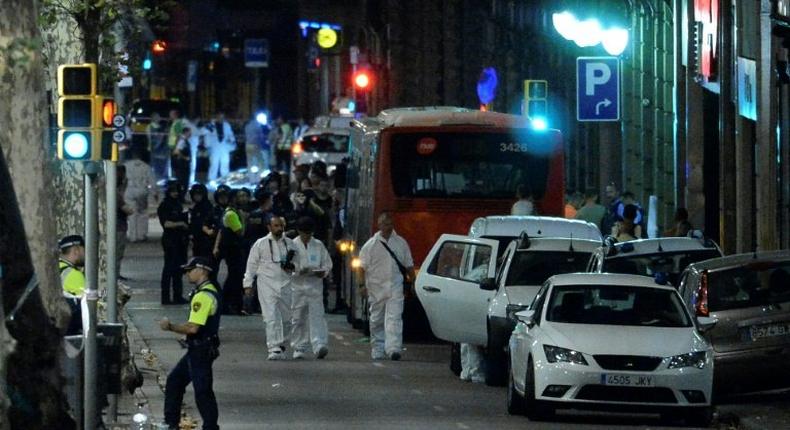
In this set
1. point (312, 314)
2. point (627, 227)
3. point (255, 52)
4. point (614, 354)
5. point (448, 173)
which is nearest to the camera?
point (614, 354)

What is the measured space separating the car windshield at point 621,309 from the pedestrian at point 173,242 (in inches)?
495

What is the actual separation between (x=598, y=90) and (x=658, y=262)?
810 cm

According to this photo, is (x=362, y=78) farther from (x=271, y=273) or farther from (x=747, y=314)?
(x=747, y=314)

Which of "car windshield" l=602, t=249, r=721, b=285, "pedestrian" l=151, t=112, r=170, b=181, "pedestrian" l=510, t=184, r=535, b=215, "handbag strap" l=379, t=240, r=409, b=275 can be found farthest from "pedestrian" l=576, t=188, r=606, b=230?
"pedestrian" l=151, t=112, r=170, b=181

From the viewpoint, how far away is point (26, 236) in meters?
13.8

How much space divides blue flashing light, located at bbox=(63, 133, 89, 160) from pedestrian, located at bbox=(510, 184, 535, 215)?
34.1 feet

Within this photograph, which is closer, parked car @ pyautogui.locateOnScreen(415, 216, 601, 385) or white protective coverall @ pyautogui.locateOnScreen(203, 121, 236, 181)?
parked car @ pyautogui.locateOnScreen(415, 216, 601, 385)

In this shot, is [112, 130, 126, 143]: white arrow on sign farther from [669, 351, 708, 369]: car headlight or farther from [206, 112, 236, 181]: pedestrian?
[206, 112, 236, 181]: pedestrian

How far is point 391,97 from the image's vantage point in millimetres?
62969

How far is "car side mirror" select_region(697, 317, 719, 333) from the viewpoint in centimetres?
1770

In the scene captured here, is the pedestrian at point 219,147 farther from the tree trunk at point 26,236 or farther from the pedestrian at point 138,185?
the tree trunk at point 26,236

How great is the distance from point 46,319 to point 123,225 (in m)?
16.3

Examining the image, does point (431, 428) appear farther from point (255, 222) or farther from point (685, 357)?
point (255, 222)

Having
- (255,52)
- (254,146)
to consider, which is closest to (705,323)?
(254,146)
